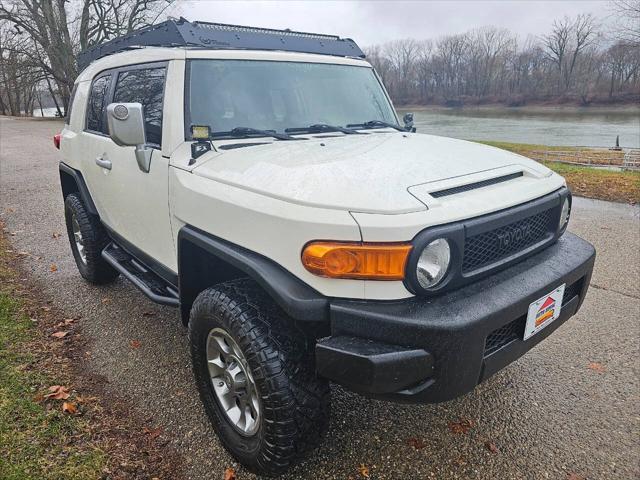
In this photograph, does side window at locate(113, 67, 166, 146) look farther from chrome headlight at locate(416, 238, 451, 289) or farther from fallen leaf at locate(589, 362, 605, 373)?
fallen leaf at locate(589, 362, 605, 373)

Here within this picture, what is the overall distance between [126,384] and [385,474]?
1.75 metres

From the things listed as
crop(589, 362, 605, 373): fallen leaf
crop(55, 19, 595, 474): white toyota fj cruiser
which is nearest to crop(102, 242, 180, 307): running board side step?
crop(55, 19, 595, 474): white toyota fj cruiser

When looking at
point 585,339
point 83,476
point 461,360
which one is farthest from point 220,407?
point 585,339

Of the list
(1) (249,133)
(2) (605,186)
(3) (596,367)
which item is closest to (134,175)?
(1) (249,133)

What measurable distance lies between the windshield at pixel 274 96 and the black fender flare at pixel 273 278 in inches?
30.5

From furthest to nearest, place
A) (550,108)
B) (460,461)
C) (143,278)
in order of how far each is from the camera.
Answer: (550,108)
(143,278)
(460,461)

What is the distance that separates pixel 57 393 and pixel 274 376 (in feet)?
5.54

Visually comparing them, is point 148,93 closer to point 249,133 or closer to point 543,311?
point 249,133

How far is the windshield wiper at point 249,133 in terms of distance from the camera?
2.75 metres

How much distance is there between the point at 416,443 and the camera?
2504 mm

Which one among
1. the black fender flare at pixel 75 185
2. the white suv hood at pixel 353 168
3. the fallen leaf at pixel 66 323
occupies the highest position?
the white suv hood at pixel 353 168

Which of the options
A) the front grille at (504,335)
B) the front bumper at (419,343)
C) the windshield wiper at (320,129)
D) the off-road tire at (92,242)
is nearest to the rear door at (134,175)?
the off-road tire at (92,242)

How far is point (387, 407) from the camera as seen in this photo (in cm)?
278

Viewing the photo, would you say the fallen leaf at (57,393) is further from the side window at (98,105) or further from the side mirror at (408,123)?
the side mirror at (408,123)
